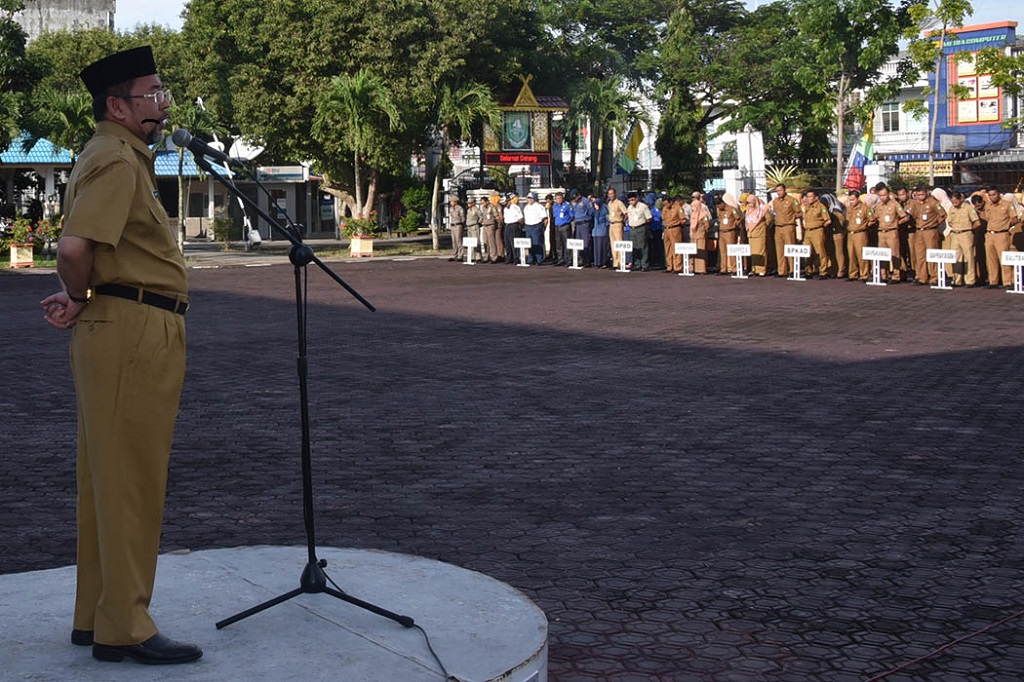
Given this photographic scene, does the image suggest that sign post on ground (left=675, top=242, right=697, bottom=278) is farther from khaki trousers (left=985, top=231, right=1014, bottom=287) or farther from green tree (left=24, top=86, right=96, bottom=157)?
green tree (left=24, top=86, right=96, bottom=157)

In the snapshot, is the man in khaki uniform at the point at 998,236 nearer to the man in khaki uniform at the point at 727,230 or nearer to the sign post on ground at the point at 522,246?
the man in khaki uniform at the point at 727,230

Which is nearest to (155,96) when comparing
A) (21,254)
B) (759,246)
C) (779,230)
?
(779,230)

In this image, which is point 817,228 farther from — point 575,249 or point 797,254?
point 575,249

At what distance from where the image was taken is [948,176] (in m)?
53.2

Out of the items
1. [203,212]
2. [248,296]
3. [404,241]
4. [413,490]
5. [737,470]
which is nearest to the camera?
[413,490]

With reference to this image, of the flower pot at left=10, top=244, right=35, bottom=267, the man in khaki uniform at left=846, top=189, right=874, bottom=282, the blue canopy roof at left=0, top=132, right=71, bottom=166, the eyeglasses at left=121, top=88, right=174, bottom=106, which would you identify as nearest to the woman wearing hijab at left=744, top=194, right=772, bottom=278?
the man in khaki uniform at left=846, top=189, right=874, bottom=282

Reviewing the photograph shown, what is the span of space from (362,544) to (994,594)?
2884mm

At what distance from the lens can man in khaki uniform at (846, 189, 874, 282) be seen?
84.8ft

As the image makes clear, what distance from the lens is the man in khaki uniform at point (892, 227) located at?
2523 centimetres

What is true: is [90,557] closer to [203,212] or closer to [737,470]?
[737,470]

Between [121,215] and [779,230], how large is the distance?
80.9 ft

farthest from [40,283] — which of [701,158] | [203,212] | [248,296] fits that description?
[701,158]

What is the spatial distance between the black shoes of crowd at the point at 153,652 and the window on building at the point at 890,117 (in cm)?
6649

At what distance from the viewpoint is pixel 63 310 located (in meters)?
4.09
